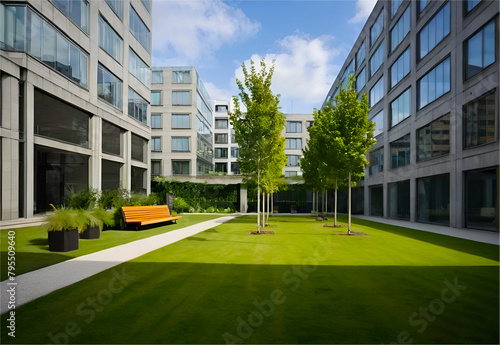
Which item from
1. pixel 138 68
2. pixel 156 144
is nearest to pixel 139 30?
pixel 138 68

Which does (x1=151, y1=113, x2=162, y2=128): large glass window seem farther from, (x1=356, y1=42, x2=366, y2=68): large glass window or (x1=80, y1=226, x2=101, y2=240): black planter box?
(x1=80, y1=226, x2=101, y2=240): black planter box

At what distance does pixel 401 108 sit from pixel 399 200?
7.98m

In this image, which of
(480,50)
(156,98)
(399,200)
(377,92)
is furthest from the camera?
(156,98)

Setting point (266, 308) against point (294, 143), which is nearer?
point (266, 308)

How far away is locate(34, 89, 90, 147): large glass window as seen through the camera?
752 inches

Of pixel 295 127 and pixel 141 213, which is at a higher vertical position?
pixel 295 127

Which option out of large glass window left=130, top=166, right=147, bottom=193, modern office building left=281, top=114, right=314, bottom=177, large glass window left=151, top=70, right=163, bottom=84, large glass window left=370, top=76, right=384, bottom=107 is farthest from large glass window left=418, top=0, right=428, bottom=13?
modern office building left=281, top=114, right=314, bottom=177

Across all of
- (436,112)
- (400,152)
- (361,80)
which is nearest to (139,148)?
(400,152)

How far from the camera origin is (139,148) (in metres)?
33.3

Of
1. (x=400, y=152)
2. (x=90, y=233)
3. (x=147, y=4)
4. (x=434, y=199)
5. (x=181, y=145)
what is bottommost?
(x=90, y=233)

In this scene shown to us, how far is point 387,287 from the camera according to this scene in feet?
20.6

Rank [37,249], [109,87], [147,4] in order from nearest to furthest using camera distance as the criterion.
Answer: [37,249]
[109,87]
[147,4]

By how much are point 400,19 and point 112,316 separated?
1263 inches

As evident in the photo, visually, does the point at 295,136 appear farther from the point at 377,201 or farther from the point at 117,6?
the point at 117,6
